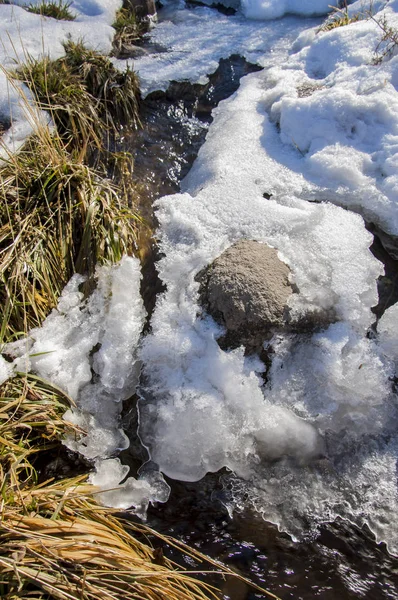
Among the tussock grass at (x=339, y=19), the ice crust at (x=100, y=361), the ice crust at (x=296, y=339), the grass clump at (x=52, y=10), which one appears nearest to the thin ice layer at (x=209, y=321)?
the ice crust at (x=296, y=339)

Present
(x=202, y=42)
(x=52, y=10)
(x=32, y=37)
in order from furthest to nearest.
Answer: (x=202, y=42)
(x=52, y=10)
(x=32, y=37)

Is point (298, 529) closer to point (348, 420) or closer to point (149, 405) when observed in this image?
point (348, 420)

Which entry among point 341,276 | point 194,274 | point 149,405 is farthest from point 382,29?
point 149,405

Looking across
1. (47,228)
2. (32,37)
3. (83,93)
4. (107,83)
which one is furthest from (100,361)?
(32,37)

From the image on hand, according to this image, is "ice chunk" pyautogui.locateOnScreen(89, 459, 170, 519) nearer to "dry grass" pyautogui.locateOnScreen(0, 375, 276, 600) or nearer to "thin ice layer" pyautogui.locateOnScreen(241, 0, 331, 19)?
"dry grass" pyautogui.locateOnScreen(0, 375, 276, 600)

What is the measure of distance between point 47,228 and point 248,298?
135cm

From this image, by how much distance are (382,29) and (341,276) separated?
2568mm

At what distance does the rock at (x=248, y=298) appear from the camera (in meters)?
2.74

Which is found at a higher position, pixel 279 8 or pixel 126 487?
pixel 279 8

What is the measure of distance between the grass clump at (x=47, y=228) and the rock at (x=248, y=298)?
0.76m

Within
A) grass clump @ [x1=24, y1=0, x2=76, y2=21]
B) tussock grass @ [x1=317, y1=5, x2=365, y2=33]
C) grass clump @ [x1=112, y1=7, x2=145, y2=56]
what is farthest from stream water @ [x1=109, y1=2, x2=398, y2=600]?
tussock grass @ [x1=317, y1=5, x2=365, y2=33]

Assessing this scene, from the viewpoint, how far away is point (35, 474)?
90.8 inches

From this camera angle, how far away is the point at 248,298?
9.03 ft

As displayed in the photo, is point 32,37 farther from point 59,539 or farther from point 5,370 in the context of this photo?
point 59,539
